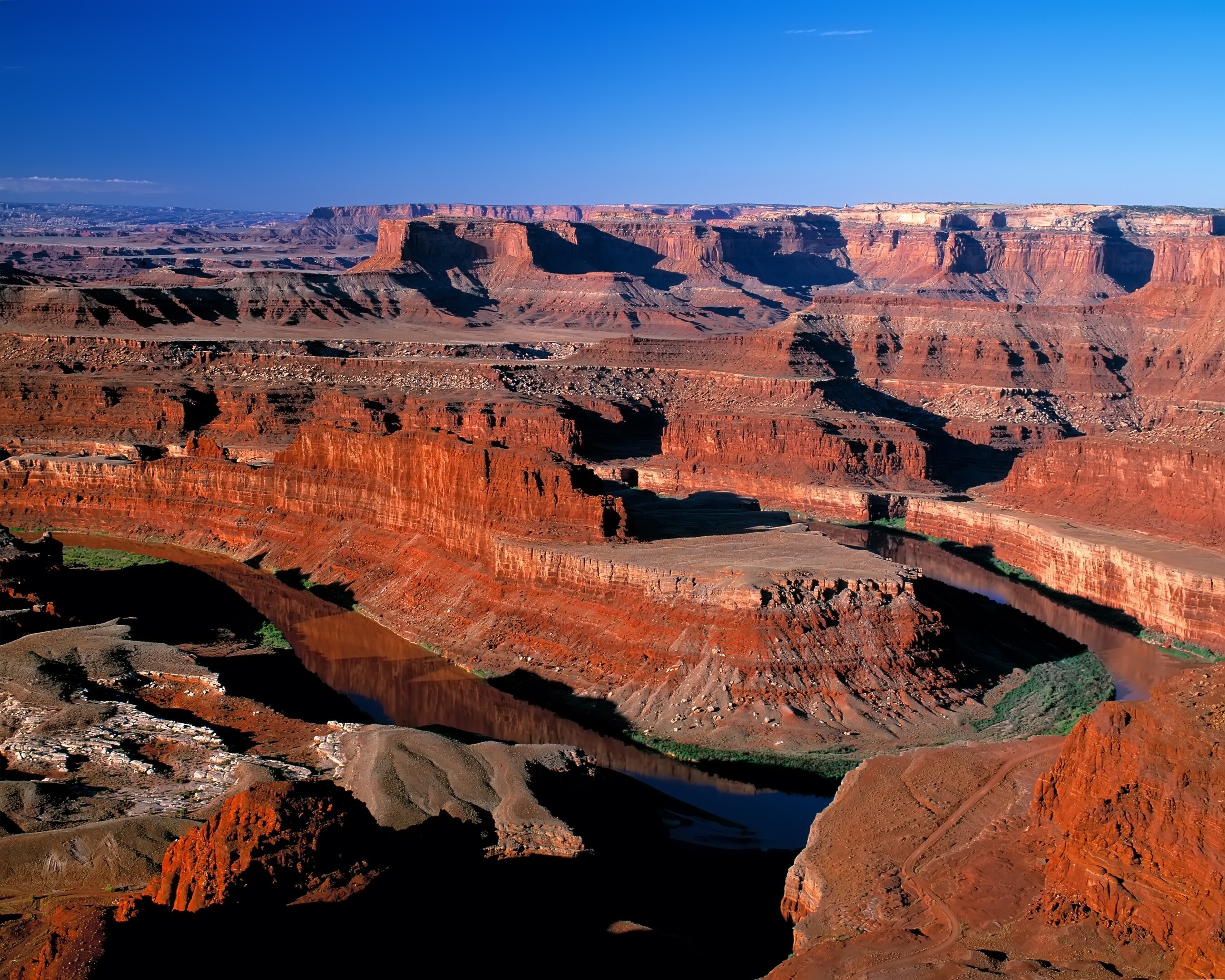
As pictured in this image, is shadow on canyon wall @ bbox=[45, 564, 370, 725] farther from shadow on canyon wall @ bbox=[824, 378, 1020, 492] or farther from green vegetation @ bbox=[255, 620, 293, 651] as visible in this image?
shadow on canyon wall @ bbox=[824, 378, 1020, 492]

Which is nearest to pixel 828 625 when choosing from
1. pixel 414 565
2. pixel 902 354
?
pixel 414 565

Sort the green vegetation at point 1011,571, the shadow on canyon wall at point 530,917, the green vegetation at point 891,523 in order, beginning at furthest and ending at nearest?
the green vegetation at point 891,523
the green vegetation at point 1011,571
the shadow on canyon wall at point 530,917

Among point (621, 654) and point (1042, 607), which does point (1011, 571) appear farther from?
point (621, 654)

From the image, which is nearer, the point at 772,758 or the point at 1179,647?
the point at 772,758

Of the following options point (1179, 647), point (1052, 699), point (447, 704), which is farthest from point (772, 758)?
point (1179, 647)

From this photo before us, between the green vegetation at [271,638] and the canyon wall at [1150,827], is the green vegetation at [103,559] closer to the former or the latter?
the green vegetation at [271,638]

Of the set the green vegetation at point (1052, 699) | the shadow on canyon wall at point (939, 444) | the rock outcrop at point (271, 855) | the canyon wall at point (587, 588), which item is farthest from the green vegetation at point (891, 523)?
the rock outcrop at point (271, 855)

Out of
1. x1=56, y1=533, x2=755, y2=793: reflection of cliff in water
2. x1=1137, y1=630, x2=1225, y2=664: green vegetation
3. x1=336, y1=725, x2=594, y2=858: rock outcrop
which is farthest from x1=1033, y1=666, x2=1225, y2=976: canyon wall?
x1=1137, y1=630, x2=1225, y2=664: green vegetation
